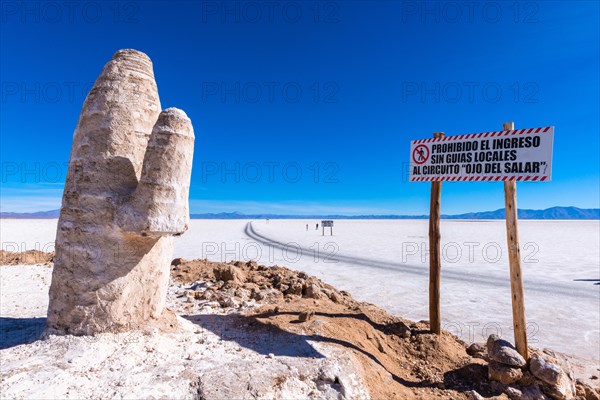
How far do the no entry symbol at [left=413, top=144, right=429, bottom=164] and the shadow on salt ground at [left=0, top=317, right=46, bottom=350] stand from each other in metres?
6.27

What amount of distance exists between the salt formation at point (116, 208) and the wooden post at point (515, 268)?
15.3ft

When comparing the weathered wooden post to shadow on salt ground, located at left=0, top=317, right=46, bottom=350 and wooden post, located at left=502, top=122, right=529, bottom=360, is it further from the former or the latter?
shadow on salt ground, located at left=0, top=317, right=46, bottom=350

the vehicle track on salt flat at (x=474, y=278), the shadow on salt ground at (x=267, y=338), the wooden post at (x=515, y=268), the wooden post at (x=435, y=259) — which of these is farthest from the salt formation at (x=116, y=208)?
the vehicle track on salt flat at (x=474, y=278)

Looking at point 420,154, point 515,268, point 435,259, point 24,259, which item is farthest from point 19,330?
point 24,259

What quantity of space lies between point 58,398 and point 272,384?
2.03 metres

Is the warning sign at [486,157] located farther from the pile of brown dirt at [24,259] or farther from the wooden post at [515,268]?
the pile of brown dirt at [24,259]

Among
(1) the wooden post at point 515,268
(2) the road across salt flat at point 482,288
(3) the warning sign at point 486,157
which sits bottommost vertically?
(2) the road across salt flat at point 482,288

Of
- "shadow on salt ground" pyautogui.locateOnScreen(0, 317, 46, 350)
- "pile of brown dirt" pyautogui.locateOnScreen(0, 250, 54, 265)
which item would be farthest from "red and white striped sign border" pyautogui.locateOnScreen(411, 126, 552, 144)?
"pile of brown dirt" pyautogui.locateOnScreen(0, 250, 54, 265)

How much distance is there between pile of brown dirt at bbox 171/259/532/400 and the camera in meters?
4.63

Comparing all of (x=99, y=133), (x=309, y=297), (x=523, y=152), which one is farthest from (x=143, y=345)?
(x=523, y=152)

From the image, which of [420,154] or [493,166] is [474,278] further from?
[493,166]

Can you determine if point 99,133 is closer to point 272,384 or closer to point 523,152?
point 272,384

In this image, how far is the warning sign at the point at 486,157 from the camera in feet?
16.4

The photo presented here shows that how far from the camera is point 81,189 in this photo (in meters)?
4.46
